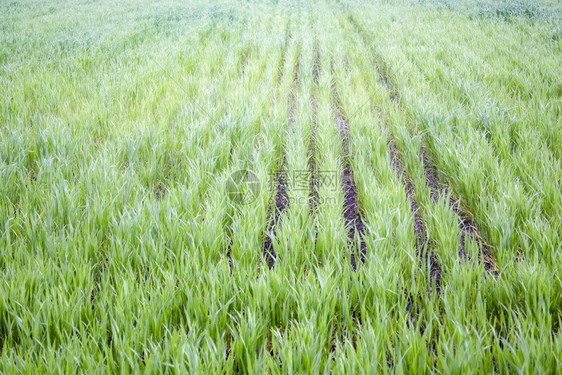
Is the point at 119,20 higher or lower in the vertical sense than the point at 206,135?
higher

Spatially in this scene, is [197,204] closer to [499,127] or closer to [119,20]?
[499,127]

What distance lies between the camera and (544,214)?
148cm

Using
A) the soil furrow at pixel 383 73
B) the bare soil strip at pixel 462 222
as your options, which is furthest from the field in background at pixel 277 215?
the soil furrow at pixel 383 73

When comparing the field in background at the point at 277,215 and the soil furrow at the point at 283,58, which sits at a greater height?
the soil furrow at the point at 283,58

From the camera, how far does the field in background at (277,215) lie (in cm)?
88

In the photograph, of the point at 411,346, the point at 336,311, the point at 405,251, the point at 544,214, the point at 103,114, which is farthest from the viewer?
the point at 103,114

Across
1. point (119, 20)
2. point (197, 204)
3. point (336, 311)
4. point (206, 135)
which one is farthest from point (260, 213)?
point (119, 20)

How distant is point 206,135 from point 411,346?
6.75 ft

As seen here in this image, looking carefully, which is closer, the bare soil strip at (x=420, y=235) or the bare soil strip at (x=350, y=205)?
the bare soil strip at (x=420, y=235)

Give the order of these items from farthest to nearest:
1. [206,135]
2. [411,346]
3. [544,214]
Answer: [206,135] < [544,214] < [411,346]

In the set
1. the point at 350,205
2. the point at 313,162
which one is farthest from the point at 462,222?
the point at 313,162

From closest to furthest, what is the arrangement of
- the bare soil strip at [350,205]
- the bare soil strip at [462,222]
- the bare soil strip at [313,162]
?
the bare soil strip at [462,222] < the bare soil strip at [350,205] < the bare soil strip at [313,162]

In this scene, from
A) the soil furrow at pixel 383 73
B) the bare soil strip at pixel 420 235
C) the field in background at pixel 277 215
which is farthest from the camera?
the soil furrow at pixel 383 73

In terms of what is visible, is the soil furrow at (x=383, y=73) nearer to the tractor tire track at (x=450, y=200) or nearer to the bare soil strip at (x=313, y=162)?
the tractor tire track at (x=450, y=200)
